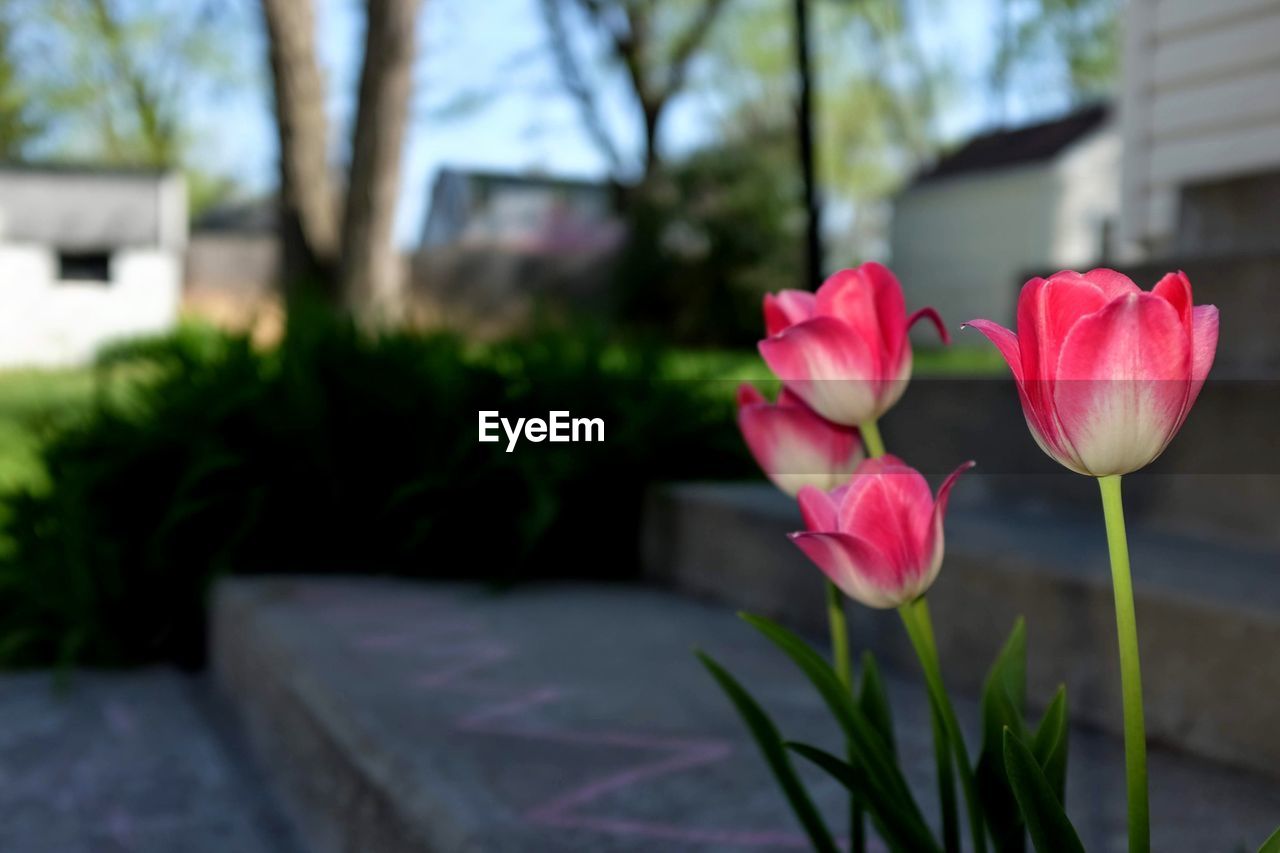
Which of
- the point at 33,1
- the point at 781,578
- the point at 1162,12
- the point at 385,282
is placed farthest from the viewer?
the point at 33,1

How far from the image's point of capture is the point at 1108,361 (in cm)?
51

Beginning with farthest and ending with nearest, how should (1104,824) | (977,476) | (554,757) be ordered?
1. (977,476)
2. (554,757)
3. (1104,824)

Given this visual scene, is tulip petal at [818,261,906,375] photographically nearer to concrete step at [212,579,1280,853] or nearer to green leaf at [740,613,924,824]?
green leaf at [740,613,924,824]

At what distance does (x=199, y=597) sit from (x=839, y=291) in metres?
2.46

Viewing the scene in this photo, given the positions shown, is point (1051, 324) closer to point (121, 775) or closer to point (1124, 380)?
point (1124, 380)

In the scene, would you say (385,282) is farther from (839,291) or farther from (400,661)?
(839,291)

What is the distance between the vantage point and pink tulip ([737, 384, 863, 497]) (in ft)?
2.56

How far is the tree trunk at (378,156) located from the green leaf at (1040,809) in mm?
6987

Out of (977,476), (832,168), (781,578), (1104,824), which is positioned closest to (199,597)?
(781,578)

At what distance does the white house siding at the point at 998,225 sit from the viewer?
61.0ft

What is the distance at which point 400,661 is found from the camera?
200 centimetres

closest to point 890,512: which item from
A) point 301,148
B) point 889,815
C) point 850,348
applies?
point 850,348

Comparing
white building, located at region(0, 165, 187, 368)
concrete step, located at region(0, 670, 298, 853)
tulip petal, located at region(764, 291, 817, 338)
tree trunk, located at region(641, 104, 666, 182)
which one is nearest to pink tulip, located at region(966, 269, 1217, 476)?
tulip petal, located at region(764, 291, 817, 338)

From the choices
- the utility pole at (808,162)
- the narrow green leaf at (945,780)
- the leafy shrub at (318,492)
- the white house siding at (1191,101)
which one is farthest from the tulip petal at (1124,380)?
the white house siding at (1191,101)
